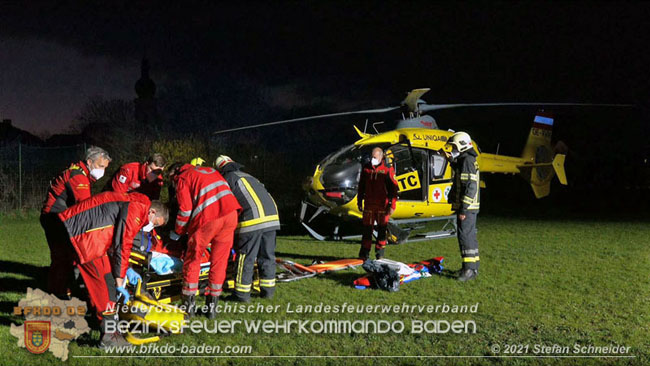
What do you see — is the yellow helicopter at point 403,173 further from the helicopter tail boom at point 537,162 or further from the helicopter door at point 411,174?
the helicopter tail boom at point 537,162

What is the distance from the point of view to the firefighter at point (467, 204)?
664 centimetres

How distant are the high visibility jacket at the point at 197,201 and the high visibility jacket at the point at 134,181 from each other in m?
2.24

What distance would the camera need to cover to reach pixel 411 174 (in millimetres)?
9508

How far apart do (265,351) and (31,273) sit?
491 centimetres

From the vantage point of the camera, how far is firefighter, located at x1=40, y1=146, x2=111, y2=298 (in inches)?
209

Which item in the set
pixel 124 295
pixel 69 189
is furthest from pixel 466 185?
pixel 69 189

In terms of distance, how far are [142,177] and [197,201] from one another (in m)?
2.50

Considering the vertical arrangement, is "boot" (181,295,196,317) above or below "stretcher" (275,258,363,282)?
above

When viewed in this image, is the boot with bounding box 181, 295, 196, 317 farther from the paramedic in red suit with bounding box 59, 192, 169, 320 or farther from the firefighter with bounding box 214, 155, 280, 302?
the paramedic in red suit with bounding box 59, 192, 169, 320

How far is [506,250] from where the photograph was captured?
29.5 ft

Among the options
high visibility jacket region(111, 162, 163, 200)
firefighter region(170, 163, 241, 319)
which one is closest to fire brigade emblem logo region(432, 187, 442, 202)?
high visibility jacket region(111, 162, 163, 200)

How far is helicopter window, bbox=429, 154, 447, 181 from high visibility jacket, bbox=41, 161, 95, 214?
6.47 metres

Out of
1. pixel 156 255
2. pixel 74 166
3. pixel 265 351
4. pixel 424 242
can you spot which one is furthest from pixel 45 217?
pixel 424 242

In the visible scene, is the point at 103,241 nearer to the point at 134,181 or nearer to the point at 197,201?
the point at 197,201
